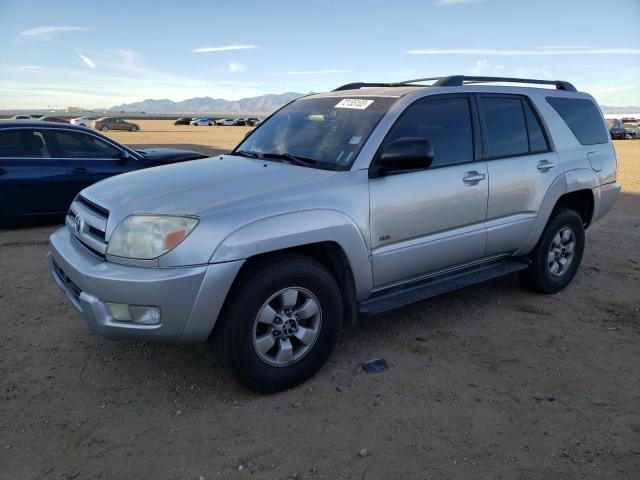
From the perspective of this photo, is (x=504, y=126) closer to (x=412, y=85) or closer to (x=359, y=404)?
(x=412, y=85)

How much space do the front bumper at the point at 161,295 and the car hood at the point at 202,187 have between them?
0.34 m

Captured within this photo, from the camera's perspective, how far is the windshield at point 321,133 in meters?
3.57

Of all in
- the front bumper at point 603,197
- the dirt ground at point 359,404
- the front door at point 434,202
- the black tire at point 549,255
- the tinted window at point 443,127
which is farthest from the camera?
the front bumper at point 603,197

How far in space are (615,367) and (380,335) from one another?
5.38 ft

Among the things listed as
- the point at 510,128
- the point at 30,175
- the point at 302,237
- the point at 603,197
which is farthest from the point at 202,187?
the point at 30,175

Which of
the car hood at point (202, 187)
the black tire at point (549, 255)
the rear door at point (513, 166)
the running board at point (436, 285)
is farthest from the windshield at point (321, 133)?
the black tire at point (549, 255)

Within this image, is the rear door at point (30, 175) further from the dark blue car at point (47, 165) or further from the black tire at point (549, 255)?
the black tire at point (549, 255)

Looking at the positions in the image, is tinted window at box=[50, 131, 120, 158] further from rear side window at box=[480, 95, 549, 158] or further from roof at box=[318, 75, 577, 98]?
rear side window at box=[480, 95, 549, 158]

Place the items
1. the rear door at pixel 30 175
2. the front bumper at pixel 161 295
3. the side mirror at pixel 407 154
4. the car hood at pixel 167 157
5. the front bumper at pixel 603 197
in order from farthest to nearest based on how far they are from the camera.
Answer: the car hood at pixel 167 157
the rear door at pixel 30 175
the front bumper at pixel 603 197
the side mirror at pixel 407 154
the front bumper at pixel 161 295

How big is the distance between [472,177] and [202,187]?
201cm

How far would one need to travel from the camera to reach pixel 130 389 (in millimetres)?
3266

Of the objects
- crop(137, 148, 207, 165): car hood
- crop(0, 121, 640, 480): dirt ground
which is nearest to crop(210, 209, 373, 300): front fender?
crop(0, 121, 640, 480): dirt ground

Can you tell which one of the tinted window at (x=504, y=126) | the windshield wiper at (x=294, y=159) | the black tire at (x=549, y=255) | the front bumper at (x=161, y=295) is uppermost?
the tinted window at (x=504, y=126)

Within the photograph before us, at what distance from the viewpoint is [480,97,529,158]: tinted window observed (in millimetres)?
4223
